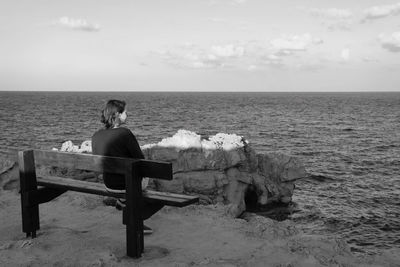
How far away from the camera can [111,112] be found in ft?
19.6

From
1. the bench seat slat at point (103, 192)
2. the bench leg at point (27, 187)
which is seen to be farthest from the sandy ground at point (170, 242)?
the bench seat slat at point (103, 192)

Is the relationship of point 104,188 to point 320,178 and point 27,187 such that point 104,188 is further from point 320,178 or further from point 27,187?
point 320,178

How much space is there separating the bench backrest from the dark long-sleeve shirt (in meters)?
0.20

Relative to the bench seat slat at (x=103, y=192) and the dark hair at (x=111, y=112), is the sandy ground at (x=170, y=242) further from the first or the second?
the dark hair at (x=111, y=112)

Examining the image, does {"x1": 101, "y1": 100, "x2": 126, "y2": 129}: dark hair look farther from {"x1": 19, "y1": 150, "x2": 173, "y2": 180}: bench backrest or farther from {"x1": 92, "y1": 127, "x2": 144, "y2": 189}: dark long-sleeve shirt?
{"x1": 19, "y1": 150, "x2": 173, "y2": 180}: bench backrest

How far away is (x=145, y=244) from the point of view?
6.54 m

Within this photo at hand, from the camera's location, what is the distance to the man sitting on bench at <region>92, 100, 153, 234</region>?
19.4 feet

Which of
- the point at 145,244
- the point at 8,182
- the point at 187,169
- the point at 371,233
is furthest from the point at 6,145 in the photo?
the point at 145,244

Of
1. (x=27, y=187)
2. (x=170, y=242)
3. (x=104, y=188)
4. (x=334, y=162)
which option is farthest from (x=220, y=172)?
(x=334, y=162)

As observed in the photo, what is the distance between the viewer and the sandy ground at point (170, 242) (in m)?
5.85

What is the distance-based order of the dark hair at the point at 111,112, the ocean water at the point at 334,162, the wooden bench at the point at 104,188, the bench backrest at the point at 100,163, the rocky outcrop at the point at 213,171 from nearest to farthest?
the bench backrest at the point at 100,163 < the wooden bench at the point at 104,188 < the dark hair at the point at 111,112 < the rocky outcrop at the point at 213,171 < the ocean water at the point at 334,162

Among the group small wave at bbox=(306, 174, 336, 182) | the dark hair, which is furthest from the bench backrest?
small wave at bbox=(306, 174, 336, 182)

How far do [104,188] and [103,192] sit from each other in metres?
0.12

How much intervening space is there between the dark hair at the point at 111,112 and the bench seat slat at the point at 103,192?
1.04 meters
